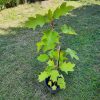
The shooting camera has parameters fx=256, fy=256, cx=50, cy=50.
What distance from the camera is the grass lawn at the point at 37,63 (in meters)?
4.29

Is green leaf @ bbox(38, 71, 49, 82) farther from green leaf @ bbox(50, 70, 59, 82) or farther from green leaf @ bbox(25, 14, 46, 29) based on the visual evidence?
green leaf @ bbox(25, 14, 46, 29)

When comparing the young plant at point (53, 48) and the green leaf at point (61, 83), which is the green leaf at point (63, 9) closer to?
the young plant at point (53, 48)

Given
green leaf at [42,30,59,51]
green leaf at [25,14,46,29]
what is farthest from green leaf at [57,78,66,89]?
green leaf at [25,14,46,29]

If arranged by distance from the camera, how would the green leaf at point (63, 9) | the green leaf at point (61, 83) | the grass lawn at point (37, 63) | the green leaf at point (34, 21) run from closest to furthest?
the green leaf at point (63, 9) < the green leaf at point (34, 21) < the green leaf at point (61, 83) < the grass lawn at point (37, 63)

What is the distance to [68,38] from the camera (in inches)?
237

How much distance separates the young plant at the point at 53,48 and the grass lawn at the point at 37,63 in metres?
0.37

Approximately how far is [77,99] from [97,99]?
0.32 meters

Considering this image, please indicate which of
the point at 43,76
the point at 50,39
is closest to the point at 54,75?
the point at 43,76

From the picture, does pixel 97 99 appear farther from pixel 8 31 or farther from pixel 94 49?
pixel 8 31

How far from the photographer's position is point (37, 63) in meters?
5.08

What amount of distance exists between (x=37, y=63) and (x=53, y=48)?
5.40ft

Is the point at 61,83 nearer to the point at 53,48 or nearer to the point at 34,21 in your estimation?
the point at 53,48

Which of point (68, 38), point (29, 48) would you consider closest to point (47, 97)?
point (29, 48)

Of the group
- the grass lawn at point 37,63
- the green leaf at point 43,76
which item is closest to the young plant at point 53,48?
the green leaf at point 43,76
